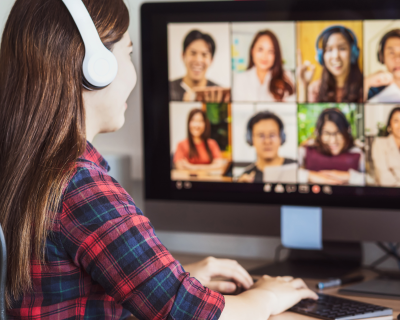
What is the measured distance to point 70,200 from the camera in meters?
0.56

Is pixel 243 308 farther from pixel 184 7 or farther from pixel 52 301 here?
pixel 184 7

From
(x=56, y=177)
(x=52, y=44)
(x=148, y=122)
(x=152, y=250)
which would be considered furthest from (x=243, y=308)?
(x=148, y=122)

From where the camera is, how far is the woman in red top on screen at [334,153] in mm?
930

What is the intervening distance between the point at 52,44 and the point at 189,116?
45cm

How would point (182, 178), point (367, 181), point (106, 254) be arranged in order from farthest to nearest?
1. point (182, 178)
2. point (367, 181)
3. point (106, 254)

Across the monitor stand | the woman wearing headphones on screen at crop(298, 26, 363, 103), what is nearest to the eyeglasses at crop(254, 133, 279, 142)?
the woman wearing headphones on screen at crop(298, 26, 363, 103)

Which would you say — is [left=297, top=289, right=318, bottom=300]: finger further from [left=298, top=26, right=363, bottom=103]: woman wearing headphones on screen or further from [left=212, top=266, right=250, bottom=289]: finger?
[left=298, top=26, right=363, bottom=103]: woman wearing headphones on screen

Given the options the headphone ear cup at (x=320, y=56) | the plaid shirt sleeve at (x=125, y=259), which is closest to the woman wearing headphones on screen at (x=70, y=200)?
the plaid shirt sleeve at (x=125, y=259)

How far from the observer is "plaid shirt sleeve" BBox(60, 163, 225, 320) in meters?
0.54

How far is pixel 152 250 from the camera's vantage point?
559mm

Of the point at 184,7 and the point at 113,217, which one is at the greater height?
the point at 184,7

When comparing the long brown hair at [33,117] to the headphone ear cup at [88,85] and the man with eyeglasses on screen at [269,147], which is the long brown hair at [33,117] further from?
the man with eyeglasses on screen at [269,147]

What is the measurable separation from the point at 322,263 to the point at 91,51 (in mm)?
676

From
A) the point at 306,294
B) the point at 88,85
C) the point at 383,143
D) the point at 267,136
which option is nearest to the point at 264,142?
the point at 267,136
